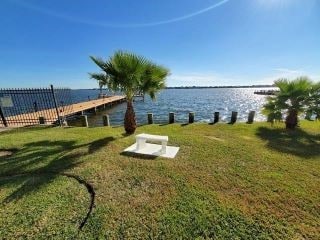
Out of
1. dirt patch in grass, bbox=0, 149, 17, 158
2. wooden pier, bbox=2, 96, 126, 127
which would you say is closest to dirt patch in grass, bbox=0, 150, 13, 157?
dirt patch in grass, bbox=0, 149, 17, 158

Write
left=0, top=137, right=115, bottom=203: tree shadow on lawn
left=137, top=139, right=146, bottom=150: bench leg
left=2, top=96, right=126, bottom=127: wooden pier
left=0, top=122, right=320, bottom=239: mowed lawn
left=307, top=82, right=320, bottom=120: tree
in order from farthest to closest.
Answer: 1. left=2, top=96, right=126, bottom=127: wooden pier
2. left=307, top=82, right=320, bottom=120: tree
3. left=137, top=139, right=146, bottom=150: bench leg
4. left=0, top=137, right=115, bottom=203: tree shadow on lawn
5. left=0, top=122, right=320, bottom=239: mowed lawn

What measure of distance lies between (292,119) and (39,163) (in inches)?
471

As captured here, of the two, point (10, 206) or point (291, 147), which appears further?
point (291, 147)

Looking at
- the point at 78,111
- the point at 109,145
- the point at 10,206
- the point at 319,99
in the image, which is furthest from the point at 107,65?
the point at 78,111

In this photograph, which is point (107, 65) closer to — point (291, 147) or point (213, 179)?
point (213, 179)

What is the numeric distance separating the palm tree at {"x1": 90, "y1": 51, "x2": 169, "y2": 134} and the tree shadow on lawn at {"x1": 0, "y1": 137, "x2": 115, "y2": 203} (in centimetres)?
236

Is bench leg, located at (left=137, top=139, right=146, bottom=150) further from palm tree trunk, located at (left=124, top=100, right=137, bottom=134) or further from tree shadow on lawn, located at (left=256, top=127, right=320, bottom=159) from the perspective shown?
tree shadow on lawn, located at (left=256, top=127, right=320, bottom=159)

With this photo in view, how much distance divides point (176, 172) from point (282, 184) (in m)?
2.59

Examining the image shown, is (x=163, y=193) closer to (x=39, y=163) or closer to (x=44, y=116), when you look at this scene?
(x=39, y=163)

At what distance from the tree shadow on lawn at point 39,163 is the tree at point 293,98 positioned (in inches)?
368

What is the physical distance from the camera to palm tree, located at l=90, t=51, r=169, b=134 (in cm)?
809

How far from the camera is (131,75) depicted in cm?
823

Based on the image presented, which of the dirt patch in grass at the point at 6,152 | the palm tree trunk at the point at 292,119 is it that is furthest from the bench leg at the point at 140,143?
the palm tree trunk at the point at 292,119

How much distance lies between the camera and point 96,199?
4.10m
